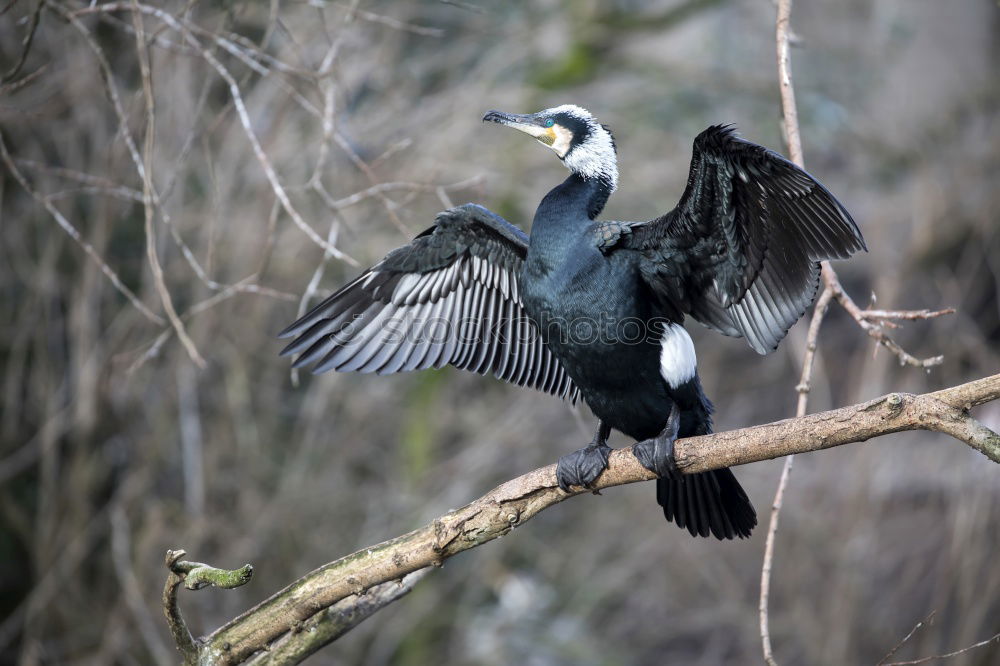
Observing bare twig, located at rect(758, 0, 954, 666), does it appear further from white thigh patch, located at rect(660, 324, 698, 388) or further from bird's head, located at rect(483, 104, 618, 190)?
bird's head, located at rect(483, 104, 618, 190)

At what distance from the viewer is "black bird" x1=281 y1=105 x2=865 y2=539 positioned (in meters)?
3.10

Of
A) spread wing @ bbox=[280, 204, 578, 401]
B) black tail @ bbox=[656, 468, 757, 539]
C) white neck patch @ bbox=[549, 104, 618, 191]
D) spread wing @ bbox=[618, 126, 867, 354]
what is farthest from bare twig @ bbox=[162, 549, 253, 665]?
white neck patch @ bbox=[549, 104, 618, 191]

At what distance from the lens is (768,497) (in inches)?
297

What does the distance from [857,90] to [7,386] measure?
7.35 m

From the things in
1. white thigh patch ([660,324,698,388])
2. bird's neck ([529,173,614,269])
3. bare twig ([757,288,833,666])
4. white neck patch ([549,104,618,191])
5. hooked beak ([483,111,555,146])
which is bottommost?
bare twig ([757,288,833,666])

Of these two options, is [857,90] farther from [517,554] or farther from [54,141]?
[54,141]

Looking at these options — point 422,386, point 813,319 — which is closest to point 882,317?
point 813,319

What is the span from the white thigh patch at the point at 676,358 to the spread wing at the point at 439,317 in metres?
0.71

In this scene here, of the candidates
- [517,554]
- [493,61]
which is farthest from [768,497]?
[493,61]

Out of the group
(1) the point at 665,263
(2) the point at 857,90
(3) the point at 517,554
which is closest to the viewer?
(1) the point at 665,263

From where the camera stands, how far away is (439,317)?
4.24 metres

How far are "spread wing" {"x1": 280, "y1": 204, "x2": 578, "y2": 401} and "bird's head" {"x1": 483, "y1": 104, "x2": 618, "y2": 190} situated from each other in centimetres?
37

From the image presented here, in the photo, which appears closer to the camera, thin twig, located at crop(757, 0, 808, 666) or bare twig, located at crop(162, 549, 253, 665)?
bare twig, located at crop(162, 549, 253, 665)

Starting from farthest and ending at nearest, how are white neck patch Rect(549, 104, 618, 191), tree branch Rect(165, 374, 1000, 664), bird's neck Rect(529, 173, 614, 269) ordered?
white neck patch Rect(549, 104, 618, 191) < bird's neck Rect(529, 173, 614, 269) < tree branch Rect(165, 374, 1000, 664)
